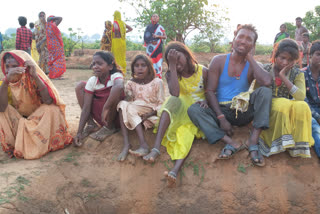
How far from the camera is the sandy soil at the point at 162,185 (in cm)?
276

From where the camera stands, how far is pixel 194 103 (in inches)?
126

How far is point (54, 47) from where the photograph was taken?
7996mm

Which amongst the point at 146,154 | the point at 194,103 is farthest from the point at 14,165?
the point at 194,103

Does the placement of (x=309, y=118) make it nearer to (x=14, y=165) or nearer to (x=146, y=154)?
(x=146, y=154)

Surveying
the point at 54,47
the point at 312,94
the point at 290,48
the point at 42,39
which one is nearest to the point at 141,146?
the point at 290,48

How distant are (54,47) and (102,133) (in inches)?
215

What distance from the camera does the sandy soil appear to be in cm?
276

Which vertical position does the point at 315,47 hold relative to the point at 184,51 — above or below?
above

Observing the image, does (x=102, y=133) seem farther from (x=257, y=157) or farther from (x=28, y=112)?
(x=257, y=157)

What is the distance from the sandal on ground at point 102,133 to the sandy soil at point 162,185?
12.0 inches

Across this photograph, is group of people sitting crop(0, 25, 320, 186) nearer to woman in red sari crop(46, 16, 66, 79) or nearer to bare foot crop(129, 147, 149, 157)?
bare foot crop(129, 147, 149, 157)

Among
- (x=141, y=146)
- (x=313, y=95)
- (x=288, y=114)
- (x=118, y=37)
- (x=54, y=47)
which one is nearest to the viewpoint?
(x=288, y=114)

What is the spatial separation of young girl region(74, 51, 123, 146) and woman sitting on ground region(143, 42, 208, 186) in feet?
2.12

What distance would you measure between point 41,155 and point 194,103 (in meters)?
1.90
